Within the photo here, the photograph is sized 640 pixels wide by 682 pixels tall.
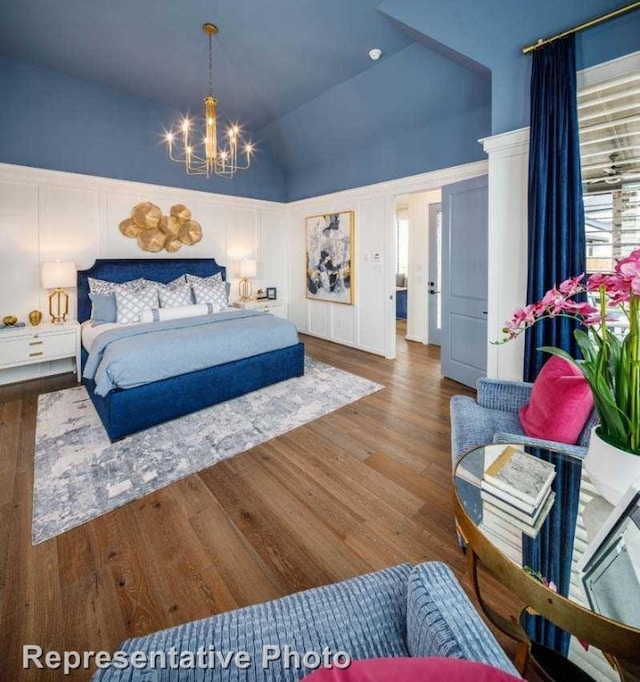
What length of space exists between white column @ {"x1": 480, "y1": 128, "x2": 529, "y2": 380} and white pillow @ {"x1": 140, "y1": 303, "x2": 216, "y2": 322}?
10.9 feet

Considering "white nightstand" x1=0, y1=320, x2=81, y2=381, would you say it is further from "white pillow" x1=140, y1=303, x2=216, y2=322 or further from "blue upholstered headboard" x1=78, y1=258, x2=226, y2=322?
"white pillow" x1=140, y1=303, x2=216, y2=322

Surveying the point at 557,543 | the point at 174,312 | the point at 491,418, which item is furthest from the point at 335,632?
the point at 174,312

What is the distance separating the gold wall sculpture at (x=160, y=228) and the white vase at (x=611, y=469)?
5353 millimetres

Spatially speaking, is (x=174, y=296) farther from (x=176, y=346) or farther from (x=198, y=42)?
(x=198, y=42)

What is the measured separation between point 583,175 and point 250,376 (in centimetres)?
323

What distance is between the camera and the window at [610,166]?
2.22m

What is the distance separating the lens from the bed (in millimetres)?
2799

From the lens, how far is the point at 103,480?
2.29 meters

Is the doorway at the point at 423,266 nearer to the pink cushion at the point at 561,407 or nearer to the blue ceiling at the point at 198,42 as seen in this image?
the blue ceiling at the point at 198,42

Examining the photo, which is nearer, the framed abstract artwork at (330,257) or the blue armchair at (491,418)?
the blue armchair at (491,418)

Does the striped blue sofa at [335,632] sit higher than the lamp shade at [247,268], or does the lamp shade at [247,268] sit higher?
the lamp shade at [247,268]

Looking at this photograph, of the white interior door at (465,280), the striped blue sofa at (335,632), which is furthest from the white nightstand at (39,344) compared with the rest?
the white interior door at (465,280)

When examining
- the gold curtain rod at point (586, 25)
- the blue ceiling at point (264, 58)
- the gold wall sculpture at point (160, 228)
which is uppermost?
the blue ceiling at point (264, 58)

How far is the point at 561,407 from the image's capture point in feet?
5.61
